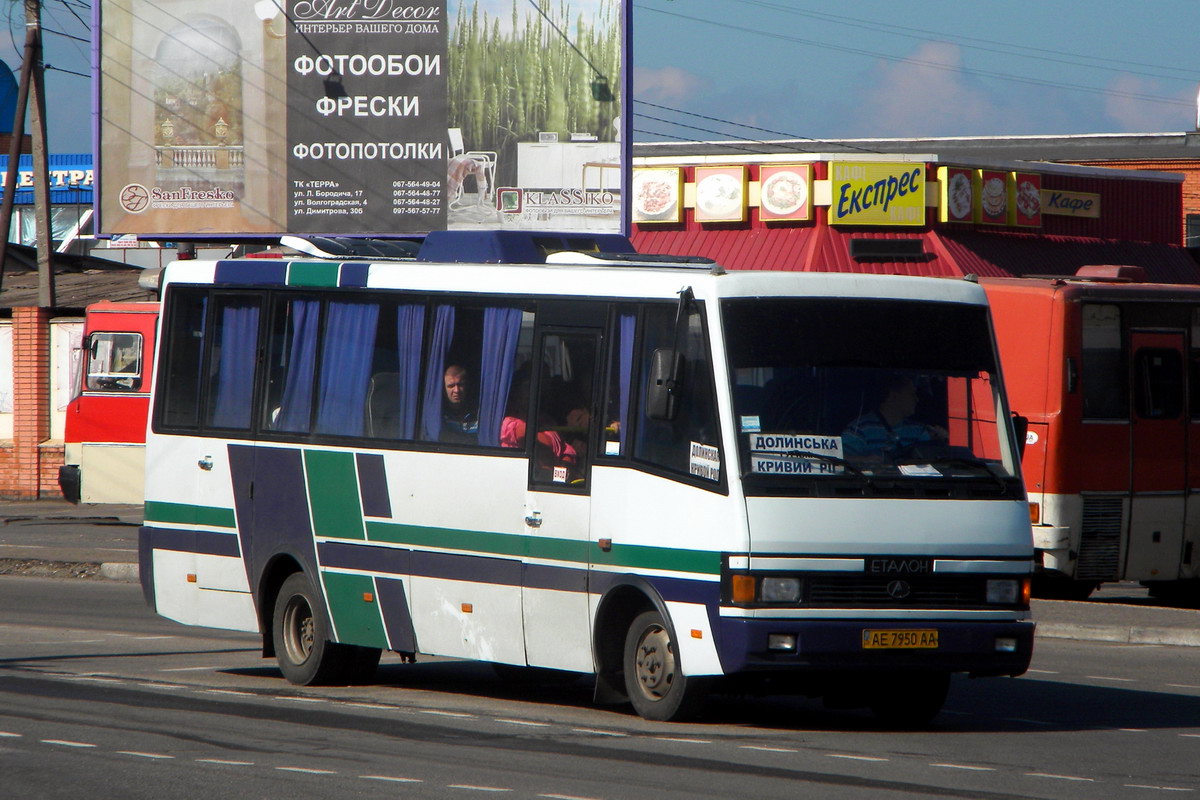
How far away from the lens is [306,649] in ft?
40.2

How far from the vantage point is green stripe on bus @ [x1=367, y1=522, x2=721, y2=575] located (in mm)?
9656

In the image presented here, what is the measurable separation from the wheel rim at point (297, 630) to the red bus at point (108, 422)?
16.8m

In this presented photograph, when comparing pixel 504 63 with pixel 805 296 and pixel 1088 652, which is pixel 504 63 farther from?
pixel 805 296

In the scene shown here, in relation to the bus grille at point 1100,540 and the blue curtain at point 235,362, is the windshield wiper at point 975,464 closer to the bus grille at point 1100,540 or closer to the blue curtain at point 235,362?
the blue curtain at point 235,362

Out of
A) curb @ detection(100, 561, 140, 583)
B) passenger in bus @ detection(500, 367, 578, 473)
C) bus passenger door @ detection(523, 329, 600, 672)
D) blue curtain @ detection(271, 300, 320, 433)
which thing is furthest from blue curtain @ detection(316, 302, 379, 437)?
curb @ detection(100, 561, 140, 583)

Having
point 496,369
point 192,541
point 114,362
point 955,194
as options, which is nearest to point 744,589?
point 496,369

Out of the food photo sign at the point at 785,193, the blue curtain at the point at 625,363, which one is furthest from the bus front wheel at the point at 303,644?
the food photo sign at the point at 785,193

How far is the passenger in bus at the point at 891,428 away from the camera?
9.72 m

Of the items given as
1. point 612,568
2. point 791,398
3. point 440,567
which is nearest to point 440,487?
point 440,567

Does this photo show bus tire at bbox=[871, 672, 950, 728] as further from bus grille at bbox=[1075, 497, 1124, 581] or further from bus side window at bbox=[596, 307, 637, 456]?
bus grille at bbox=[1075, 497, 1124, 581]

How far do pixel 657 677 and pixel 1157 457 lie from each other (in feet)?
30.6

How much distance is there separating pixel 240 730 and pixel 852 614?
3304 millimetres

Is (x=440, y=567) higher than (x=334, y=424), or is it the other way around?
(x=334, y=424)

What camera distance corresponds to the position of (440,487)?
1113 cm
